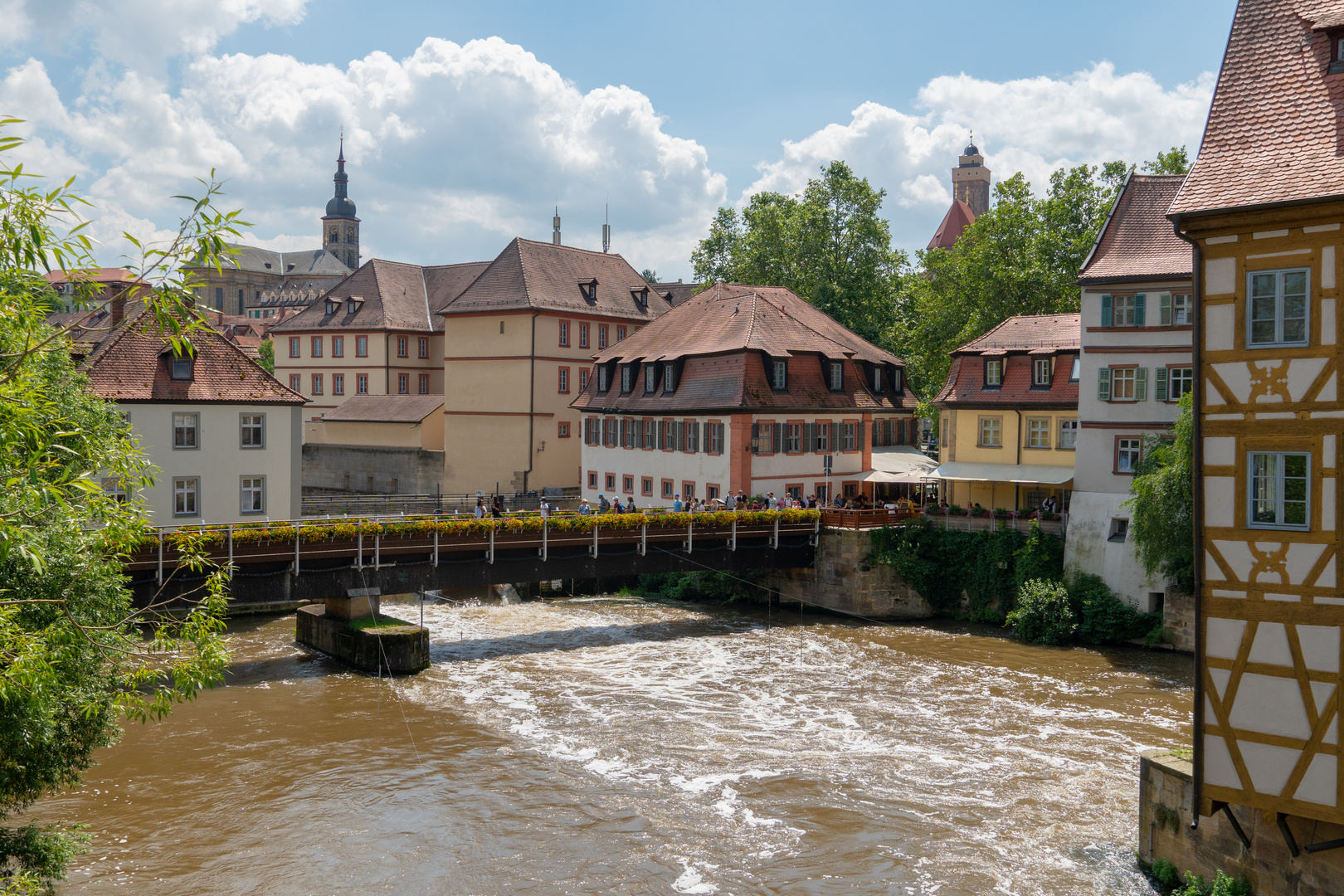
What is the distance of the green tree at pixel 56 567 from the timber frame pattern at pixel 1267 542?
405 inches

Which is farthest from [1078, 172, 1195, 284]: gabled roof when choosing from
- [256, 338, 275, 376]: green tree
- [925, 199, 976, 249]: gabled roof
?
[925, 199, 976, 249]: gabled roof

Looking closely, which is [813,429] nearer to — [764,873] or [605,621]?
[605,621]

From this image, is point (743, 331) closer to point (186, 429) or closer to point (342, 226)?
point (186, 429)

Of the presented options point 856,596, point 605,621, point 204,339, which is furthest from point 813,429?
point 204,339

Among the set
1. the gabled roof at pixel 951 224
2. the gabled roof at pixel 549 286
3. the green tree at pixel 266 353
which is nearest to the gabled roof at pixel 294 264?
the green tree at pixel 266 353

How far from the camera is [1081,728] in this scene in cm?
2153

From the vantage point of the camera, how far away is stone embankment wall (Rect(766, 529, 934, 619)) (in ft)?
110

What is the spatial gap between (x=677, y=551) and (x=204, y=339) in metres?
16.7

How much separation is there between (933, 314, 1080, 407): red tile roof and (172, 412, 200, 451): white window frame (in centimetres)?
2363

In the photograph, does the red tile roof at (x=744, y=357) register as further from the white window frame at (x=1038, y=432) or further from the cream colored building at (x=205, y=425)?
→ the cream colored building at (x=205, y=425)

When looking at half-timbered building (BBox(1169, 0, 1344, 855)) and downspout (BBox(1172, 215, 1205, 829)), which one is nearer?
half-timbered building (BBox(1169, 0, 1344, 855))

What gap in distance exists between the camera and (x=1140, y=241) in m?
31.4

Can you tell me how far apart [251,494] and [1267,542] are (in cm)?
2893

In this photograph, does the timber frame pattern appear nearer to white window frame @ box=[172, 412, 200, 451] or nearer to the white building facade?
the white building facade
